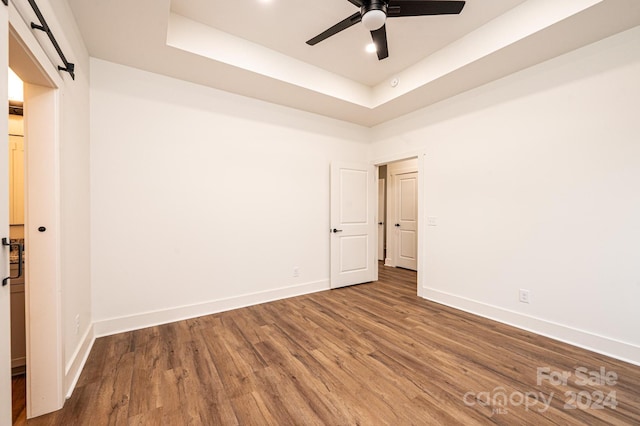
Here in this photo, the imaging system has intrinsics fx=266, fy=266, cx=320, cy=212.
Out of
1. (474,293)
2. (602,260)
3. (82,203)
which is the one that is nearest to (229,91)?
(82,203)

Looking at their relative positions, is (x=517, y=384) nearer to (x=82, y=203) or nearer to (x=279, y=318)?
(x=279, y=318)

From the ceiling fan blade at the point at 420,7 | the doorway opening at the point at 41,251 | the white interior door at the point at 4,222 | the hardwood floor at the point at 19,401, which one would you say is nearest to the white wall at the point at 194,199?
the hardwood floor at the point at 19,401

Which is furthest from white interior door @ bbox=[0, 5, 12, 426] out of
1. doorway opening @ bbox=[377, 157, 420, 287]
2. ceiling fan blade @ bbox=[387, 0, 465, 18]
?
doorway opening @ bbox=[377, 157, 420, 287]

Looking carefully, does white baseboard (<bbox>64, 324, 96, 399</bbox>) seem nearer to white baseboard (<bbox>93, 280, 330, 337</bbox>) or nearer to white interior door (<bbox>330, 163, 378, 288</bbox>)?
white baseboard (<bbox>93, 280, 330, 337</bbox>)

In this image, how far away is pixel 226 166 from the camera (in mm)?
3408

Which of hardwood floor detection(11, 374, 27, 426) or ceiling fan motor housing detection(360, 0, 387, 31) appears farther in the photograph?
ceiling fan motor housing detection(360, 0, 387, 31)

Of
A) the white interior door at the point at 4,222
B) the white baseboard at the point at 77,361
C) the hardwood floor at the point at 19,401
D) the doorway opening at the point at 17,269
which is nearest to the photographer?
the white interior door at the point at 4,222

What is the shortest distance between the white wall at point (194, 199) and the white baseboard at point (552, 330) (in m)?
2.02

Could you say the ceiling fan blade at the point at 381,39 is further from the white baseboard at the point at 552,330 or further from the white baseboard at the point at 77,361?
the white baseboard at the point at 77,361

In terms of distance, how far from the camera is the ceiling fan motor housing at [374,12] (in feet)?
6.45

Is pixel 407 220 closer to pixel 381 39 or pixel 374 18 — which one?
pixel 381 39

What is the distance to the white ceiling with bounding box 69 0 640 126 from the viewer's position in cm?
221

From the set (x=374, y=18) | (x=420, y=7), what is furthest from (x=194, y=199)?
(x=420, y=7)

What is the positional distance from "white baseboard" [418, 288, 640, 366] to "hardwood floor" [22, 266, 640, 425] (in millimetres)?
107
